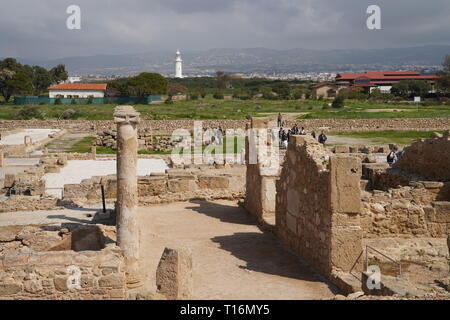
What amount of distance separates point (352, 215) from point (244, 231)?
4.25 meters

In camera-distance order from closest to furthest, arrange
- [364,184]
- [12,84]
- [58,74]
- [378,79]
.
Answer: [364,184], [12,84], [58,74], [378,79]

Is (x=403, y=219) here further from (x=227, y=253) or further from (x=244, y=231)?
(x=244, y=231)

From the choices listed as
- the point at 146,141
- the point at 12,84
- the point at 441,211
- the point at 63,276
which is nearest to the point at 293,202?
the point at 441,211

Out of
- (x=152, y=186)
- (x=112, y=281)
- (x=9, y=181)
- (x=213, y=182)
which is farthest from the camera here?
(x=9, y=181)

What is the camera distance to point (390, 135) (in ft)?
134

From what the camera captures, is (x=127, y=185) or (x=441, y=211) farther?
(x=441, y=211)

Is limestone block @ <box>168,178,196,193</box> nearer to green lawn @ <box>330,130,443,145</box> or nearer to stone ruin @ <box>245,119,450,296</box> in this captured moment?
stone ruin @ <box>245,119,450,296</box>

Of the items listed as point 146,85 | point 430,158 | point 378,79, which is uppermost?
point 378,79

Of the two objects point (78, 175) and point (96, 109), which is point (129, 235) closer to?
point (78, 175)

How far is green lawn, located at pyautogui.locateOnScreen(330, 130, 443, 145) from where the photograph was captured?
37.6m

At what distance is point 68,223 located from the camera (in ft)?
41.4

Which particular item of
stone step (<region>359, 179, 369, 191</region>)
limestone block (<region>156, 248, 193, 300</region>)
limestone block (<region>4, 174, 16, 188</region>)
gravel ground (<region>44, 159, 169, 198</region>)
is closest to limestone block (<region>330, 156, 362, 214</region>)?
limestone block (<region>156, 248, 193, 300</region>)

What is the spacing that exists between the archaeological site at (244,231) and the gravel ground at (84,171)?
149cm

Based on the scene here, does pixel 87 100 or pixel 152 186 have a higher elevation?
pixel 87 100
